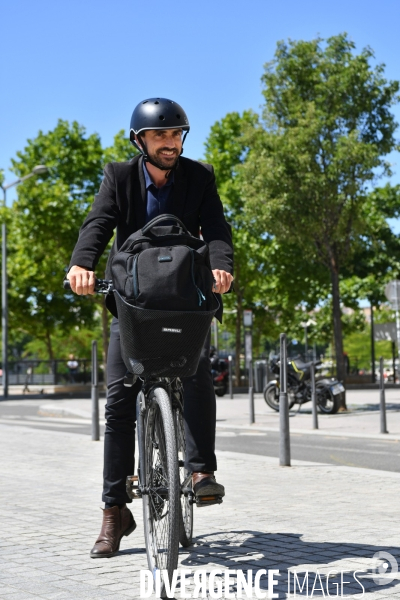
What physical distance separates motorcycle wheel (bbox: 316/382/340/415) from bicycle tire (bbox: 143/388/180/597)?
14.6 m

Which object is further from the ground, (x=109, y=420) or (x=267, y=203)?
(x=267, y=203)

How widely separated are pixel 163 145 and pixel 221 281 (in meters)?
0.72

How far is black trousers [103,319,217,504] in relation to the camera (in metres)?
4.19

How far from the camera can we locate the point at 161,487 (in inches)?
148

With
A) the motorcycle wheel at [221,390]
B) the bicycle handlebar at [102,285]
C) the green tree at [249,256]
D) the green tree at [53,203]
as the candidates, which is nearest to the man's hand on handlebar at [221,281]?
the bicycle handlebar at [102,285]

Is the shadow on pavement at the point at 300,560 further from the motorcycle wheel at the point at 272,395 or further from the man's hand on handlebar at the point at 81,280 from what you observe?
the motorcycle wheel at the point at 272,395

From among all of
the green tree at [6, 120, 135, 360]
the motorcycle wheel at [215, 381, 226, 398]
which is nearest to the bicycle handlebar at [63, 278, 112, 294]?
the motorcycle wheel at [215, 381, 226, 398]

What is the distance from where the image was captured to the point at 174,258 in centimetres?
363

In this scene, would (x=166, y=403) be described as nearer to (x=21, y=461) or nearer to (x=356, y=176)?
(x=21, y=461)

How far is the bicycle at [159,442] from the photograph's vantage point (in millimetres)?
3539

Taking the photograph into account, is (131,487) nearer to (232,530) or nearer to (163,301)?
(163,301)

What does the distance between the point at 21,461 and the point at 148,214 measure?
5.33 meters

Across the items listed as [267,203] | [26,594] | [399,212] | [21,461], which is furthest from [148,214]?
[399,212]

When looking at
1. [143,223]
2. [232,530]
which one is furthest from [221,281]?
[232,530]
